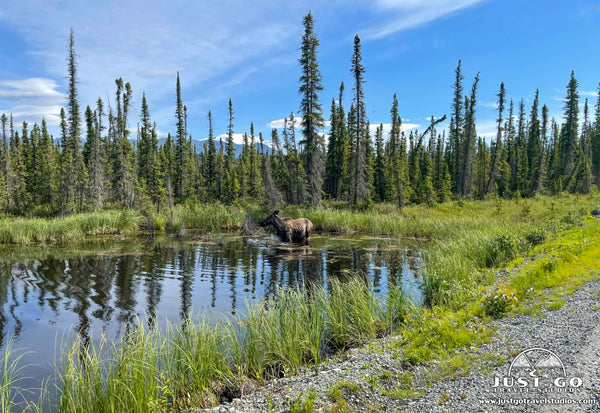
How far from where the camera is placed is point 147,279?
1453 cm

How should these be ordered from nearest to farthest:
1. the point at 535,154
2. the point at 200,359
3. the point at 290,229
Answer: the point at 200,359, the point at 290,229, the point at 535,154

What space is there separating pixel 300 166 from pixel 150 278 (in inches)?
1130

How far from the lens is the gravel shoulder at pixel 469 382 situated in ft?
14.8

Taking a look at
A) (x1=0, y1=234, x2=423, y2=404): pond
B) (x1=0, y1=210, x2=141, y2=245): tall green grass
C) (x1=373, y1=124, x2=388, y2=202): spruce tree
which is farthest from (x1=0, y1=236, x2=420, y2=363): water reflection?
(x1=373, y1=124, x2=388, y2=202): spruce tree

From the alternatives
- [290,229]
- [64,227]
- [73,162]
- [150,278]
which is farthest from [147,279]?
[73,162]

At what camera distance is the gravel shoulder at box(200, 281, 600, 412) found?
14.8 ft

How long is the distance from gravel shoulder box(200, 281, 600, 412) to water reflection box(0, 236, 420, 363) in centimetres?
297

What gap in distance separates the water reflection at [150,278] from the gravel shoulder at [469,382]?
297 cm

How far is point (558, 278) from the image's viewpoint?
28.7ft

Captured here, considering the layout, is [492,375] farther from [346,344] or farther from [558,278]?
[558,278]

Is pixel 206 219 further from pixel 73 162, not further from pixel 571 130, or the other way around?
pixel 571 130

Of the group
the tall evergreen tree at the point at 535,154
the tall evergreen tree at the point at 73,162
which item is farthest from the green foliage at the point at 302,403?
the tall evergreen tree at the point at 535,154

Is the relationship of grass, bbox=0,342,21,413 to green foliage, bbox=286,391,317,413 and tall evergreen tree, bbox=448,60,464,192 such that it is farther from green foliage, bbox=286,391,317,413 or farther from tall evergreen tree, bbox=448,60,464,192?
tall evergreen tree, bbox=448,60,464,192

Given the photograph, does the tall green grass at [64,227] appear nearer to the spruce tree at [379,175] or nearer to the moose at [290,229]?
the moose at [290,229]
